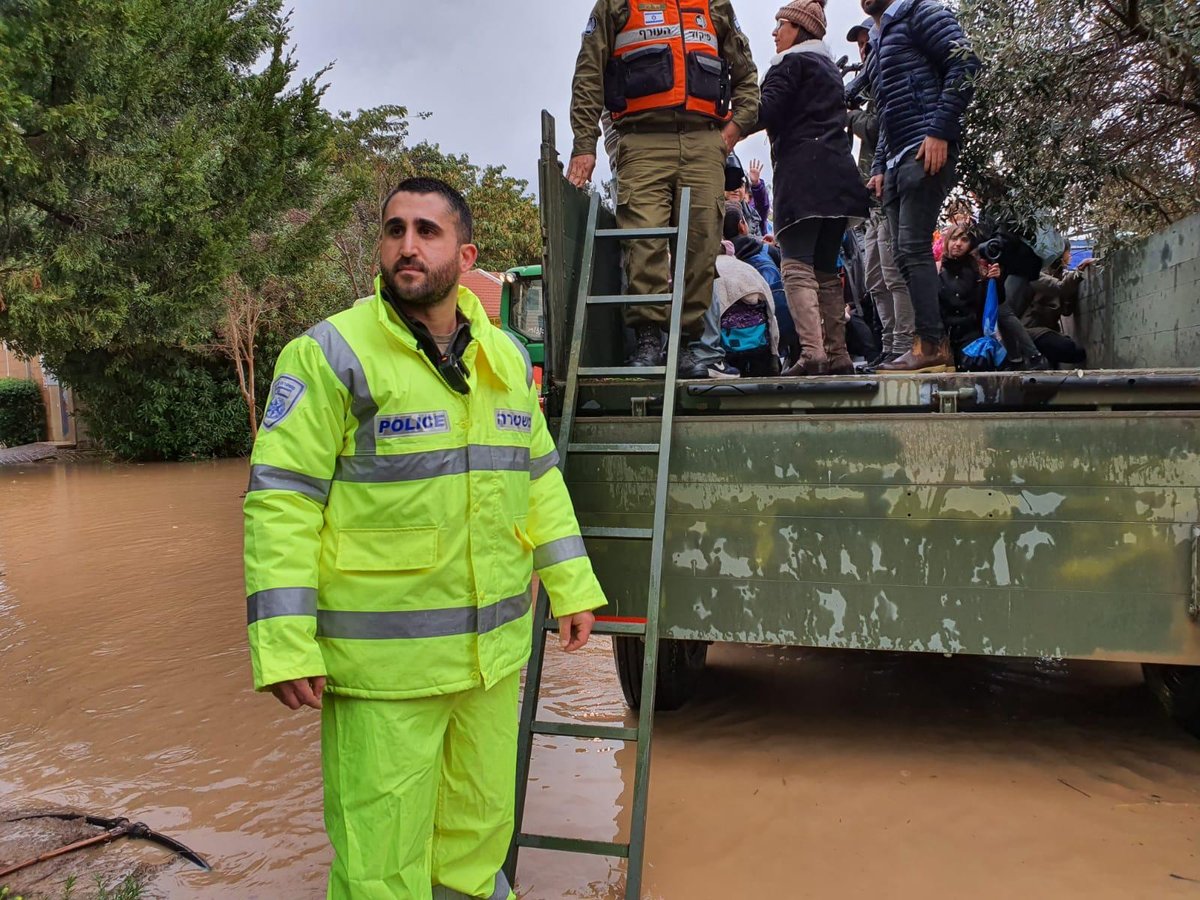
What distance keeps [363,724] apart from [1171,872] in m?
2.42

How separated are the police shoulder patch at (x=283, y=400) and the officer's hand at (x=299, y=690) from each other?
0.53 meters

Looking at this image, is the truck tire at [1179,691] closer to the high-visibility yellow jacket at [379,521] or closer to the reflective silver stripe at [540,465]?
the reflective silver stripe at [540,465]

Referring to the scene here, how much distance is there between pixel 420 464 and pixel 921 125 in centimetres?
327

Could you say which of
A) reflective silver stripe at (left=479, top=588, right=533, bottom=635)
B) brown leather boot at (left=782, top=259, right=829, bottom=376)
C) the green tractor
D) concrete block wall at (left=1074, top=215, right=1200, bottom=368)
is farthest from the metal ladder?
the green tractor

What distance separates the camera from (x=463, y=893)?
224 centimetres

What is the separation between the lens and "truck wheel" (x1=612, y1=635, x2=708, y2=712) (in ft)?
12.3

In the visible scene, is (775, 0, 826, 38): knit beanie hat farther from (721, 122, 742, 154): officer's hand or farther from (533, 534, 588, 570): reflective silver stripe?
(533, 534, 588, 570): reflective silver stripe

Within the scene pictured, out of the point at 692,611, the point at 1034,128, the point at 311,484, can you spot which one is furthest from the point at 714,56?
the point at 311,484

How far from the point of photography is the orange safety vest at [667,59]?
381 cm

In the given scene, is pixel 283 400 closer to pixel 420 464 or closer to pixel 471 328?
pixel 420 464

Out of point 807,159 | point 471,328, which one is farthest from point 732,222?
point 471,328

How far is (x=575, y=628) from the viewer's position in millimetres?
2389

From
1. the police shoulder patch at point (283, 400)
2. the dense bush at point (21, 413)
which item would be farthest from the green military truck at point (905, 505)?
the dense bush at point (21, 413)

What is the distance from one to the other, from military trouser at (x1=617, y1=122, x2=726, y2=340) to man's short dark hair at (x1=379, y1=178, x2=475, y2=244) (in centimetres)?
161
